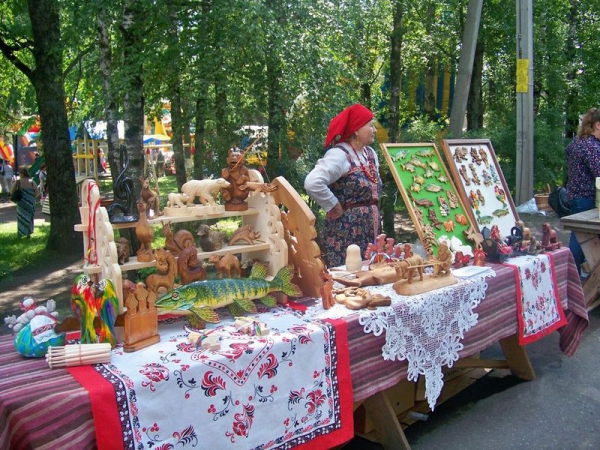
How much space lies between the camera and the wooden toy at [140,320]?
185cm

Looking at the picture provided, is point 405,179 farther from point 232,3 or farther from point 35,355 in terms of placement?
point 232,3

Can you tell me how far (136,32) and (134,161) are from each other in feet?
4.26

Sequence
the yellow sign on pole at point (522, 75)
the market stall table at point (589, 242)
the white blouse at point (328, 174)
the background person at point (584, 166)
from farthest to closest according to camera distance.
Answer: the yellow sign on pole at point (522, 75), the background person at point (584, 166), the market stall table at point (589, 242), the white blouse at point (328, 174)

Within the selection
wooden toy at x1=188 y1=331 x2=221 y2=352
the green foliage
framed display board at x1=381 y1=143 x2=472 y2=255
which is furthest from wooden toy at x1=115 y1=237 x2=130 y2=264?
the green foliage

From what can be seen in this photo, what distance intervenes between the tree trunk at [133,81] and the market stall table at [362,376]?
12.6ft

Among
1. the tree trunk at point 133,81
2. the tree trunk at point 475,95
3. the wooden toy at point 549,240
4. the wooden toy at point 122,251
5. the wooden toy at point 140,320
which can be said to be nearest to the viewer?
the wooden toy at point 140,320

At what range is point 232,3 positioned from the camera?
5066 mm

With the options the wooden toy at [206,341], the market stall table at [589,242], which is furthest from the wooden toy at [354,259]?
the market stall table at [589,242]

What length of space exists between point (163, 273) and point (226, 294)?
249 millimetres

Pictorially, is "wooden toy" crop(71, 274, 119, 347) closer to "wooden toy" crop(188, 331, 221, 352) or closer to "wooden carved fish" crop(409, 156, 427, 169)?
"wooden toy" crop(188, 331, 221, 352)

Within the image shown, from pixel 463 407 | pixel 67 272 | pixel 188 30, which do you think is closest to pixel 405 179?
pixel 463 407

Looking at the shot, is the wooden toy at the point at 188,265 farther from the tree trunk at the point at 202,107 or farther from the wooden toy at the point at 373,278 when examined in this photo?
the tree trunk at the point at 202,107

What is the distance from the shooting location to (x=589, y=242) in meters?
4.38

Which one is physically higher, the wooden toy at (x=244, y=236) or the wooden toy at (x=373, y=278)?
the wooden toy at (x=244, y=236)
